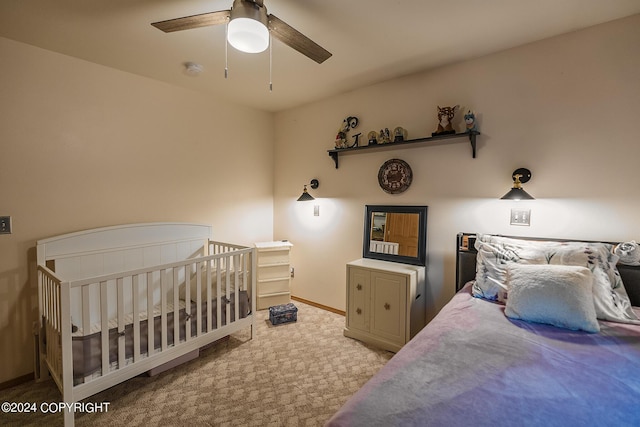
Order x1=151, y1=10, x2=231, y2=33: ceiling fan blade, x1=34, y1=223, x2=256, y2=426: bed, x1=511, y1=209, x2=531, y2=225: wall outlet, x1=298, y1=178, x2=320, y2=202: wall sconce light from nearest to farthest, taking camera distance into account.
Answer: x1=151, y1=10, x2=231, y2=33: ceiling fan blade
x1=34, y1=223, x2=256, y2=426: bed
x1=511, y1=209, x2=531, y2=225: wall outlet
x1=298, y1=178, x2=320, y2=202: wall sconce light

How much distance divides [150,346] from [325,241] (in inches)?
79.1

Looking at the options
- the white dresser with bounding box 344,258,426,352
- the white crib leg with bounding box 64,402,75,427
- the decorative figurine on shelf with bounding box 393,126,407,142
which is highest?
the decorative figurine on shelf with bounding box 393,126,407,142

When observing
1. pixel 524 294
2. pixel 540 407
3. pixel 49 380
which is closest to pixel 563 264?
pixel 524 294

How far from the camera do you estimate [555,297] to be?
152 centimetres

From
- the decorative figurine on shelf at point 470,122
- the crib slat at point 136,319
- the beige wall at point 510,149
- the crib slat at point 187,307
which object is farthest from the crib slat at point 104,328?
the decorative figurine on shelf at point 470,122

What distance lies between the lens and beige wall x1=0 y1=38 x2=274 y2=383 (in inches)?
82.7

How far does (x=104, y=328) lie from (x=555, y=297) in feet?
8.42

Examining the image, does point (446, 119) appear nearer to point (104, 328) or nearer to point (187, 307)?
point (187, 307)

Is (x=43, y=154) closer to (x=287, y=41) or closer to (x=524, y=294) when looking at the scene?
(x=287, y=41)

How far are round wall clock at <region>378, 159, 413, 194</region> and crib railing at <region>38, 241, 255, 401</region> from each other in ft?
4.83

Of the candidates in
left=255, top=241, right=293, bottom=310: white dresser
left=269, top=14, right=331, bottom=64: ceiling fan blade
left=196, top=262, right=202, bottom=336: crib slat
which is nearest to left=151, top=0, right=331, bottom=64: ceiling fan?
left=269, top=14, right=331, bottom=64: ceiling fan blade

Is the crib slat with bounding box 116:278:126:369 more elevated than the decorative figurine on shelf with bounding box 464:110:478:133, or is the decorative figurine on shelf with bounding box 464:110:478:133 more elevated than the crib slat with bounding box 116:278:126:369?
the decorative figurine on shelf with bounding box 464:110:478:133

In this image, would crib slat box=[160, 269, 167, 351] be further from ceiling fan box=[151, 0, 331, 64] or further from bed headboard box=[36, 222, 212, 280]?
ceiling fan box=[151, 0, 331, 64]

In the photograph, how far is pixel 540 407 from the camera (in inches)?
36.2
